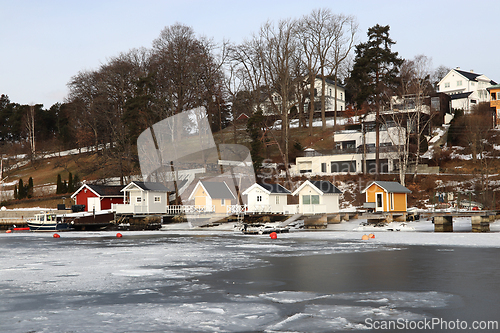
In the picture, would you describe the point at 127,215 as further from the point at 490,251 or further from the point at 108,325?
the point at 108,325

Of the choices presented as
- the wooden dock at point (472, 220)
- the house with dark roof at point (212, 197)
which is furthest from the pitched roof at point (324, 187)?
the wooden dock at point (472, 220)

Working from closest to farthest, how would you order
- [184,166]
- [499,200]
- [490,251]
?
[490,251] → [499,200] → [184,166]

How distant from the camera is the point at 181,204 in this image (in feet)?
177

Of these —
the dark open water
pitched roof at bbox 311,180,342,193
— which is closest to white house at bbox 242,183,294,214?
pitched roof at bbox 311,180,342,193

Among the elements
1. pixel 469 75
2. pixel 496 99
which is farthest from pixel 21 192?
pixel 469 75

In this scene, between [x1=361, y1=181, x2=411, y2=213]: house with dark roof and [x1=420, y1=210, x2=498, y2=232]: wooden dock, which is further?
[x1=361, y1=181, x2=411, y2=213]: house with dark roof

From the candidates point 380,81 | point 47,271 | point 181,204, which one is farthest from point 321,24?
point 47,271

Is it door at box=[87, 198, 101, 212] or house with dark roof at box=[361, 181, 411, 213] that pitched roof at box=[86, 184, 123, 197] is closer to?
door at box=[87, 198, 101, 212]

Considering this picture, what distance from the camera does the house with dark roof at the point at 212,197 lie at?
4822 cm

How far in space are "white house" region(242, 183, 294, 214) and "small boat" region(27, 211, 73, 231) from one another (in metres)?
19.5

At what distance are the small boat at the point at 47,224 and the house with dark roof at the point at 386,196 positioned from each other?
31.0 m

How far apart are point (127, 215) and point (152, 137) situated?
9.72 metres

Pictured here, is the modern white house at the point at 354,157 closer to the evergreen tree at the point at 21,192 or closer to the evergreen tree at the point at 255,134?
the evergreen tree at the point at 255,134

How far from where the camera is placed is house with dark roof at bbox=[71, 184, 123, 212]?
54.3 metres
